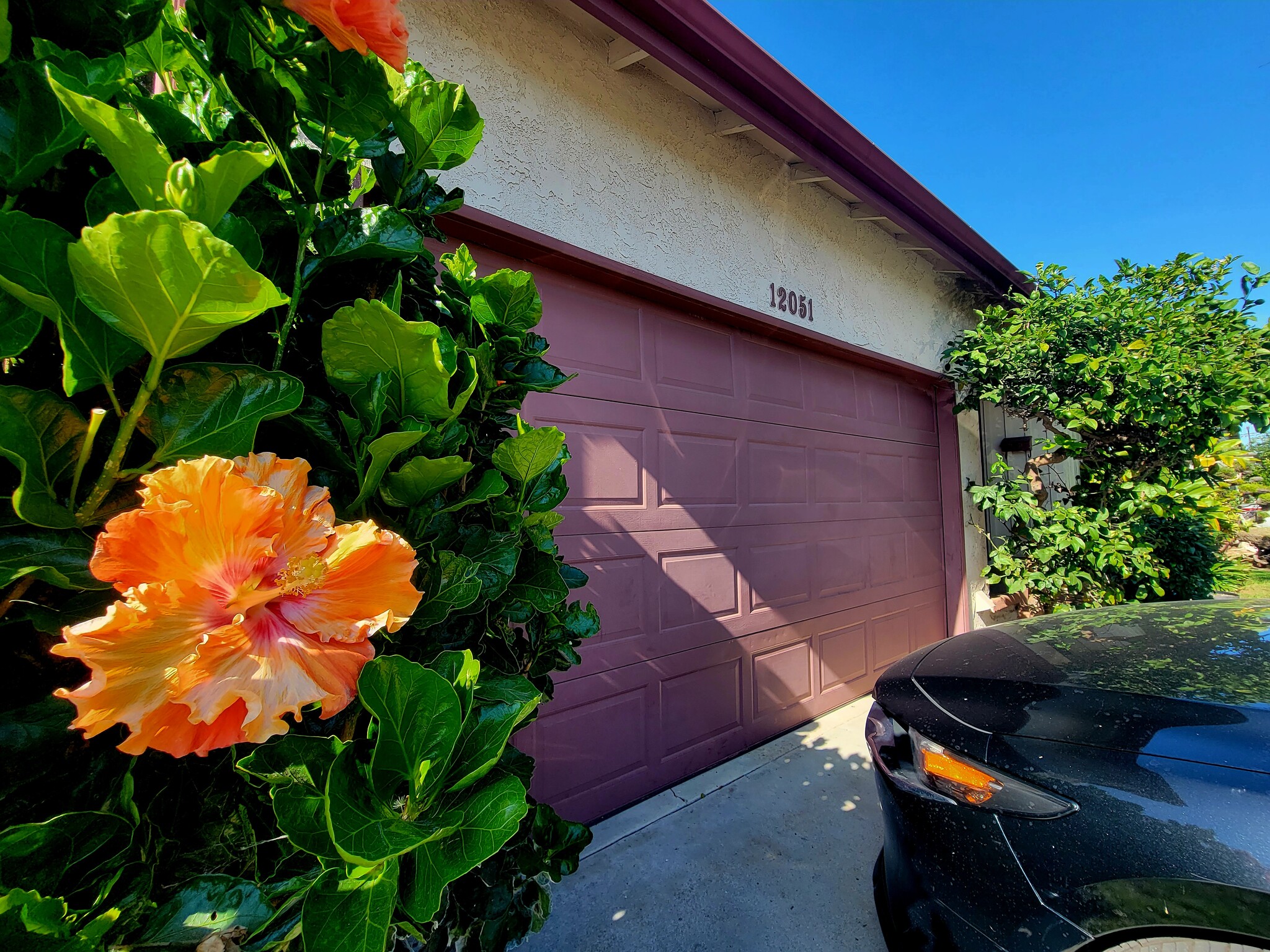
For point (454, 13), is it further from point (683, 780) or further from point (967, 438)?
point (967, 438)

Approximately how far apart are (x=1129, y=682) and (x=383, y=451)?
2101mm

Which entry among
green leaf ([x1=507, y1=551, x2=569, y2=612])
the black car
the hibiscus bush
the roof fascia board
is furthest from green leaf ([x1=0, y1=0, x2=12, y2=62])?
the roof fascia board

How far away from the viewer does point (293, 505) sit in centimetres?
50

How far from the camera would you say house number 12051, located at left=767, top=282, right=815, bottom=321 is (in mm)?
3605

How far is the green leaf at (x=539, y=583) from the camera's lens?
0.96 meters

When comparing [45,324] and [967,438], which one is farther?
[967,438]

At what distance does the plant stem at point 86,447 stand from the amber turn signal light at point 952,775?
1982mm

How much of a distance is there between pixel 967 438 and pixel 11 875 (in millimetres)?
6172

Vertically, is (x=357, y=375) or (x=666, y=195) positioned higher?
(x=666, y=195)

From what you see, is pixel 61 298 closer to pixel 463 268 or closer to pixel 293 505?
pixel 293 505

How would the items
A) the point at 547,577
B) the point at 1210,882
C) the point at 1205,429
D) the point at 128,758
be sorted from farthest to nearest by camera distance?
the point at 1205,429 < the point at 1210,882 < the point at 547,577 < the point at 128,758

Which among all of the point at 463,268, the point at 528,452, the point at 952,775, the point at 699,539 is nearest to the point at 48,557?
the point at 528,452

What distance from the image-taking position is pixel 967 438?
534 cm

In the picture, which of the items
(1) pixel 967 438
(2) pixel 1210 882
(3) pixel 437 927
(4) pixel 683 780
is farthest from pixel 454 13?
(1) pixel 967 438
